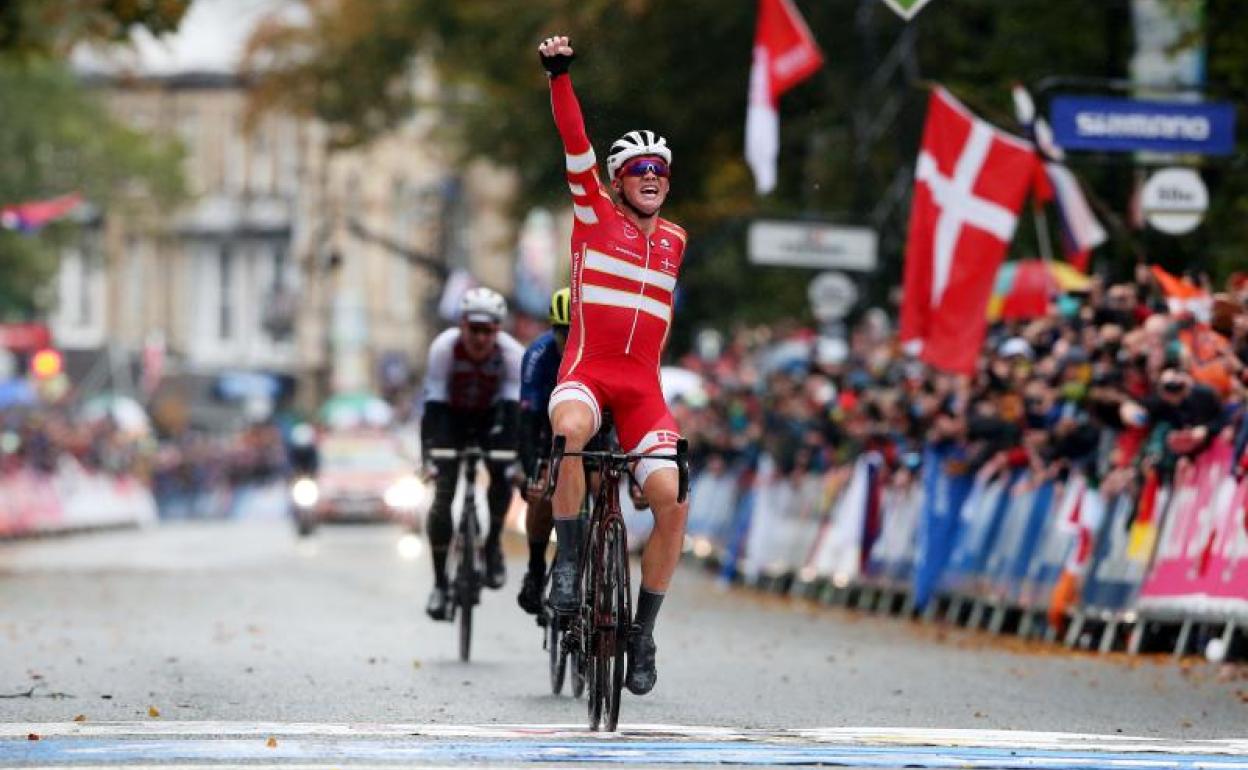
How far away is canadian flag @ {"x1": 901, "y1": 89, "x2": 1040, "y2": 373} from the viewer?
22734 mm

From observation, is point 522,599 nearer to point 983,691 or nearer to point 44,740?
point 983,691

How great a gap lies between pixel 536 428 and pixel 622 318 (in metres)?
2.56

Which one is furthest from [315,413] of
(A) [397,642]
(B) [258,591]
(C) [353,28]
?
(A) [397,642]

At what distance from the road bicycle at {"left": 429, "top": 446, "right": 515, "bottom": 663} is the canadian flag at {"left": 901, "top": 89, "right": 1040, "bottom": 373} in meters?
6.50

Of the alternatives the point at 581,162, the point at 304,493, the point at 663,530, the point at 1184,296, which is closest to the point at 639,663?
the point at 663,530

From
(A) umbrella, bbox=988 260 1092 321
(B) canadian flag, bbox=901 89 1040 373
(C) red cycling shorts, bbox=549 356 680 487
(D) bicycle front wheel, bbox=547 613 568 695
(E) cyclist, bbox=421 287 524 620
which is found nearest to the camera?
(C) red cycling shorts, bbox=549 356 680 487

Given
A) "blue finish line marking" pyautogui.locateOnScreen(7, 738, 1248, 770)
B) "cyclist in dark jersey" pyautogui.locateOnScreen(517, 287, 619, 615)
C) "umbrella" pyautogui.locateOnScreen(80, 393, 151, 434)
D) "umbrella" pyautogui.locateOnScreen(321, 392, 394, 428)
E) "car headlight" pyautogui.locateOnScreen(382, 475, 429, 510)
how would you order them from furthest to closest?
1. "umbrella" pyautogui.locateOnScreen(80, 393, 151, 434)
2. "umbrella" pyautogui.locateOnScreen(321, 392, 394, 428)
3. "car headlight" pyautogui.locateOnScreen(382, 475, 429, 510)
4. "cyclist in dark jersey" pyautogui.locateOnScreen(517, 287, 619, 615)
5. "blue finish line marking" pyautogui.locateOnScreen(7, 738, 1248, 770)

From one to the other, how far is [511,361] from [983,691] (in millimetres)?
3135

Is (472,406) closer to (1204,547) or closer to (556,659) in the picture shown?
(556,659)

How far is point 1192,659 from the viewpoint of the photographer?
17719 millimetres

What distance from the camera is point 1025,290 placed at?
25.3m

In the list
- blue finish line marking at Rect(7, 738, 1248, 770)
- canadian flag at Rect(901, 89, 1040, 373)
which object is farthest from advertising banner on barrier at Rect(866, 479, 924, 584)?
blue finish line marking at Rect(7, 738, 1248, 770)

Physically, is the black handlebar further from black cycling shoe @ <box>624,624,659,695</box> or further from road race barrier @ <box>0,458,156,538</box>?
road race barrier @ <box>0,458,156,538</box>

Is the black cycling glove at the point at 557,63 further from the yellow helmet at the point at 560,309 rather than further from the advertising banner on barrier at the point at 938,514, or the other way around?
the advertising banner on barrier at the point at 938,514
